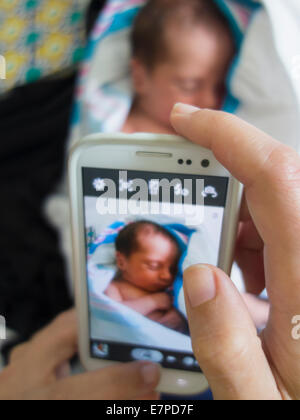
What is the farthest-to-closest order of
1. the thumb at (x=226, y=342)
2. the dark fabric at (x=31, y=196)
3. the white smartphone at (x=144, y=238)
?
1. the dark fabric at (x=31, y=196)
2. the white smartphone at (x=144, y=238)
3. the thumb at (x=226, y=342)

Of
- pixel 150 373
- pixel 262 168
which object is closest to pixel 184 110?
pixel 262 168

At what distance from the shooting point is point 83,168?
419mm

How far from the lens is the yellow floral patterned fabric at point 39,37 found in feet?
2.94

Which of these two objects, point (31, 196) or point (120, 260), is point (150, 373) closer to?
point (120, 260)

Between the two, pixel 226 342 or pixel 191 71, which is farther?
pixel 191 71

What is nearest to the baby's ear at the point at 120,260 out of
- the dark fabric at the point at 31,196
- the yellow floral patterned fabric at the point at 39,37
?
the dark fabric at the point at 31,196

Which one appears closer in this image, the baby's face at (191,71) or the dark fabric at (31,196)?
the dark fabric at (31,196)

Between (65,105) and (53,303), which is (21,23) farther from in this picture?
(53,303)

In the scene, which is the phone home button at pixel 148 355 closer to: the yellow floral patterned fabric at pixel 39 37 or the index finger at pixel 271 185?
the index finger at pixel 271 185

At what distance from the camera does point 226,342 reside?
290 mm

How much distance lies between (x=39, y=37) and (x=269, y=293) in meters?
0.92

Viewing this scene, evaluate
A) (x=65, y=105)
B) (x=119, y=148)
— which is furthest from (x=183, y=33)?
(x=119, y=148)

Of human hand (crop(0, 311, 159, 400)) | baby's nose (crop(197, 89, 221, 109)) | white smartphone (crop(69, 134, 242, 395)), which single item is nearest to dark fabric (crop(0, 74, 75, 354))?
human hand (crop(0, 311, 159, 400))

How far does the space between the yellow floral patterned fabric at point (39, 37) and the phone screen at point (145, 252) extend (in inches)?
26.3
